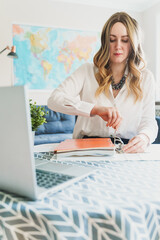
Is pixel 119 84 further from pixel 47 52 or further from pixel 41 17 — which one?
pixel 41 17

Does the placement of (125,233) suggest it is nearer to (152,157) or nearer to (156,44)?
(152,157)

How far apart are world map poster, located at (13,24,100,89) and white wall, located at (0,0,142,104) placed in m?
0.09

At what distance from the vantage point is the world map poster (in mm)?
3734

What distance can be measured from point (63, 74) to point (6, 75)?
924 millimetres

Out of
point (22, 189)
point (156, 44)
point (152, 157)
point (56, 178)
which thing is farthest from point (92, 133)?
point (156, 44)

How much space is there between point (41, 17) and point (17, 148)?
380 cm

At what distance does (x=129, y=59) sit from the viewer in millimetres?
1449

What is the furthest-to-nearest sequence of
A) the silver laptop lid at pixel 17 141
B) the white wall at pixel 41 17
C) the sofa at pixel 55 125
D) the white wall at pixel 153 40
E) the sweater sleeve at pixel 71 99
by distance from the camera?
the white wall at pixel 153 40 < the white wall at pixel 41 17 < the sofa at pixel 55 125 < the sweater sleeve at pixel 71 99 < the silver laptop lid at pixel 17 141

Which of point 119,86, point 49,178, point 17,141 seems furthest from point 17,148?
point 119,86

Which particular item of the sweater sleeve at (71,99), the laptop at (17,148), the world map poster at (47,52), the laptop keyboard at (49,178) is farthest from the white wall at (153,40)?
the laptop at (17,148)

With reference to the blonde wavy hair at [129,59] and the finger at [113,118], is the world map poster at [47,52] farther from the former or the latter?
the finger at [113,118]

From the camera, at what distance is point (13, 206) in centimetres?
45

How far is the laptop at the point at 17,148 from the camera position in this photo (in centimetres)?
42

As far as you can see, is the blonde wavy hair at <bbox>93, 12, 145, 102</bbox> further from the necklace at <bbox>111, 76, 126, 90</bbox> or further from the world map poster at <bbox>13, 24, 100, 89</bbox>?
the world map poster at <bbox>13, 24, 100, 89</bbox>
